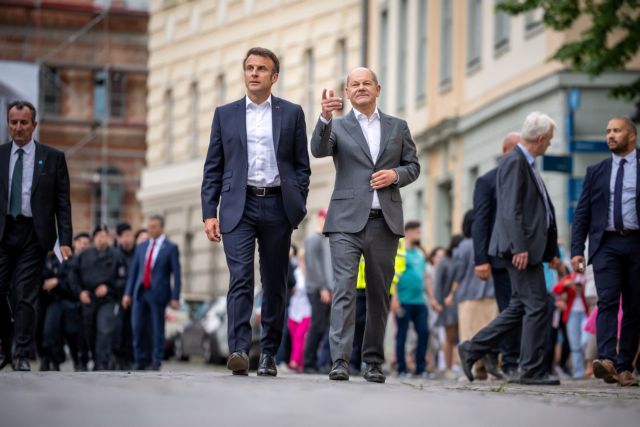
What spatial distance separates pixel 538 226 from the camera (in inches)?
600

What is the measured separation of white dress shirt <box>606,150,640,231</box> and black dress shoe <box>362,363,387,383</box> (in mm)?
2738

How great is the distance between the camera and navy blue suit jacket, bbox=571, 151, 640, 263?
49.5 ft

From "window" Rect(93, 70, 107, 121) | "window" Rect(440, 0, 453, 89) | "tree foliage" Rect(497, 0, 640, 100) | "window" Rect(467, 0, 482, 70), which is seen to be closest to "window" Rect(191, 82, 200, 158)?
"window" Rect(93, 70, 107, 121)

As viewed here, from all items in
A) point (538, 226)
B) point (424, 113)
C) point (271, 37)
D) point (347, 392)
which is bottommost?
point (347, 392)

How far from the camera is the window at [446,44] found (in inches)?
1495

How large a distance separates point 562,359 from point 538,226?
30.5ft

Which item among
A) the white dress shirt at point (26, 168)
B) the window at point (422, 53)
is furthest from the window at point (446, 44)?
the white dress shirt at point (26, 168)

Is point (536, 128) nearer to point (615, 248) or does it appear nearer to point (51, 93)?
point (615, 248)

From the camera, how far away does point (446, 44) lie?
3853 cm

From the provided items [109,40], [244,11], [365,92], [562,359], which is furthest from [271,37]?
[365,92]

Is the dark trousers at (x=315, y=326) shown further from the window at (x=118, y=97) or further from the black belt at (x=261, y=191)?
the window at (x=118, y=97)

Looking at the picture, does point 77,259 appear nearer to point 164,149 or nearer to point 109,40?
point 164,149

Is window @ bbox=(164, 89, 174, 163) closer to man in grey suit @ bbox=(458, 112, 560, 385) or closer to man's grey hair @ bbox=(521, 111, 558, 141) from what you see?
man's grey hair @ bbox=(521, 111, 558, 141)

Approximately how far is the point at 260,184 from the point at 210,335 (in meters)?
20.0
